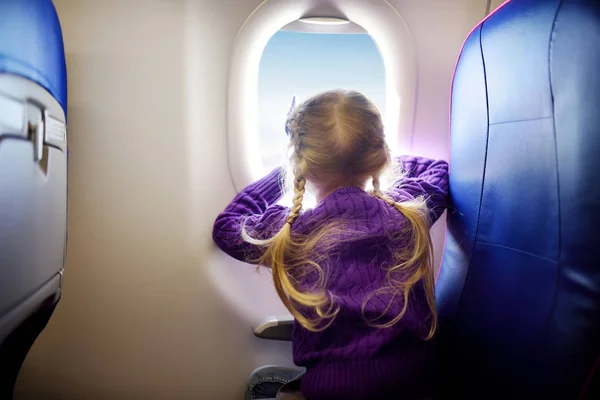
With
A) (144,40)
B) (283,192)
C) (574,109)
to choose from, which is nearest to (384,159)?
(283,192)

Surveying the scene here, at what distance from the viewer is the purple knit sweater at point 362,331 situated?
849 mm

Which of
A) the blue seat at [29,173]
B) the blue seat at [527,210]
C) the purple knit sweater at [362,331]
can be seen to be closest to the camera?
the blue seat at [527,210]

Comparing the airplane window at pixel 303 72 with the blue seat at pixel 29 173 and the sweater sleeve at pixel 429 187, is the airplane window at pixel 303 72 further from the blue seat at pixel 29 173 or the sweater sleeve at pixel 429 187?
the blue seat at pixel 29 173

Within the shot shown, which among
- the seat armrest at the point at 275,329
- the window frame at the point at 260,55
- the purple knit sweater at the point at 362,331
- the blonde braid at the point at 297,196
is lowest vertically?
the seat armrest at the point at 275,329

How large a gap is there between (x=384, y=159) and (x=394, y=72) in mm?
385

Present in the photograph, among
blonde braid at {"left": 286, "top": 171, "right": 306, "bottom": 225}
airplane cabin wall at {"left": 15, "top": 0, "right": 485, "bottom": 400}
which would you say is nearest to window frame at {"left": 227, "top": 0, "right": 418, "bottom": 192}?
airplane cabin wall at {"left": 15, "top": 0, "right": 485, "bottom": 400}

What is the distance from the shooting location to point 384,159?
0.99 m

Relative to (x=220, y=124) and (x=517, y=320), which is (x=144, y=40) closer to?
(x=220, y=124)

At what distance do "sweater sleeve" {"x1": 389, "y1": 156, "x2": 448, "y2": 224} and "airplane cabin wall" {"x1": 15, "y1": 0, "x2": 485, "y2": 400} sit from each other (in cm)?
18

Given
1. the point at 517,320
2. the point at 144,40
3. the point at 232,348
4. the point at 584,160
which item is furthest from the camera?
the point at 232,348

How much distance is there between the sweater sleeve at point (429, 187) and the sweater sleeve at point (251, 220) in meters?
0.29

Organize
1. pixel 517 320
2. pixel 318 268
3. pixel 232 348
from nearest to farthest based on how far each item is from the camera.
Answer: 1. pixel 517 320
2. pixel 318 268
3. pixel 232 348

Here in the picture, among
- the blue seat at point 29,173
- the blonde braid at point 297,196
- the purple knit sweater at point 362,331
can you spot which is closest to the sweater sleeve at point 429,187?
the purple knit sweater at point 362,331

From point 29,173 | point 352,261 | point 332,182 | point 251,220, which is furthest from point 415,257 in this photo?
point 29,173
